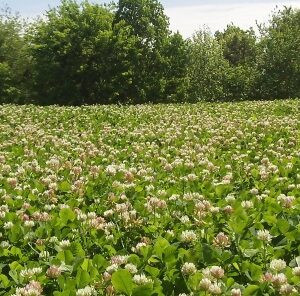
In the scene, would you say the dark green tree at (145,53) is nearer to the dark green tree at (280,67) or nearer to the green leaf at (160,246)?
the dark green tree at (280,67)

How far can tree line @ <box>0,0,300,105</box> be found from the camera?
46.0 meters

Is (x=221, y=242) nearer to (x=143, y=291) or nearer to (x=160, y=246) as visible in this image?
(x=160, y=246)

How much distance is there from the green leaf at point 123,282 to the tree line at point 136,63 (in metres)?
42.9

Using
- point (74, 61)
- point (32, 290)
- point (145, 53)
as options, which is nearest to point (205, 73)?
point (145, 53)

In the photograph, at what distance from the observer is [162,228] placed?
4.15 meters

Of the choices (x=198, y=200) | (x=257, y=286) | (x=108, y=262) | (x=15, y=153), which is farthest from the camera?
(x=15, y=153)

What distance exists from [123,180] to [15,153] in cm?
340

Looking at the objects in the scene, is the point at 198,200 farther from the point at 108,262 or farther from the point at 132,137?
the point at 132,137

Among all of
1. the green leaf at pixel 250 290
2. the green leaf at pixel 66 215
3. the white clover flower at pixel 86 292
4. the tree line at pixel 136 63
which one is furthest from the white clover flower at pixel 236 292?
the tree line at pixel 136 63

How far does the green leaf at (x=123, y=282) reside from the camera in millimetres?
2783

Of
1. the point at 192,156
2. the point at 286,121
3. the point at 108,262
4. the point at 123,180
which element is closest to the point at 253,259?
the point at 108,262

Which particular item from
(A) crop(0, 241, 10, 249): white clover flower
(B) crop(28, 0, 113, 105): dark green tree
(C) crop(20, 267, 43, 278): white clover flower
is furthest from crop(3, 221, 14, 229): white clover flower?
(B) crop(28, 0, 113, 105): dark green tree

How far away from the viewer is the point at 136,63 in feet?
155

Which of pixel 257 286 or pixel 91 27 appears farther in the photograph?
pixel 91 27
